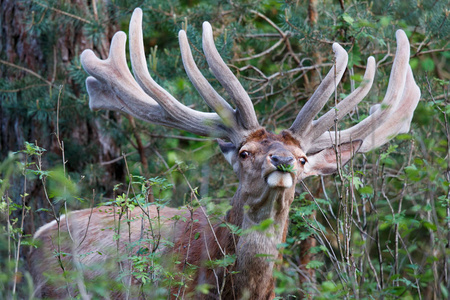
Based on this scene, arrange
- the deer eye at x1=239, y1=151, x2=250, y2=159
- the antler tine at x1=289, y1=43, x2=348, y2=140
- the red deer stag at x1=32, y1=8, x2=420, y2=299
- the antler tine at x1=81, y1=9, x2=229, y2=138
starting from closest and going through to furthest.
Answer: the red deer stag at x1=32, y1=8, x2=420, y2=299 → the deer eye at x1=239, y1=151, x2=250, y2=159 → the antler tine at x1=289, y1=43, x2=348, y2=140 → the antler tine at x1=81, y1=9, x2=229, y2=138

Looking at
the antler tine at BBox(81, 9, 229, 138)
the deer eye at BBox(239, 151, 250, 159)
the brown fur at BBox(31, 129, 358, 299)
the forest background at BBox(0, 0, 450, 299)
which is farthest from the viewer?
the forest background at BBox(0, 0, 450, 299)

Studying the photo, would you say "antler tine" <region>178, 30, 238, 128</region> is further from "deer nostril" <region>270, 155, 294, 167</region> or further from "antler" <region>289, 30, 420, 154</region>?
"deer nostril" <region>270, 155, 294, 167</region>

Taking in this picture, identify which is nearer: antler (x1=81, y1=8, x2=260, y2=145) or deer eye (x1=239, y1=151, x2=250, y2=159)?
deer eye (x1=239, y1=151, x2=250, y2=159)

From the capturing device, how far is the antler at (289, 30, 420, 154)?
4574 mm

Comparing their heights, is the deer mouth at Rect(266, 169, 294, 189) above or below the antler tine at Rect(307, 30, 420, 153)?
below

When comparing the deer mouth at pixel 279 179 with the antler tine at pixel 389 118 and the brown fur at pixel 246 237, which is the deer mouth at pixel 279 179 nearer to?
the brown fur at pixel 246 237

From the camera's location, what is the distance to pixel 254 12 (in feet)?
23.6

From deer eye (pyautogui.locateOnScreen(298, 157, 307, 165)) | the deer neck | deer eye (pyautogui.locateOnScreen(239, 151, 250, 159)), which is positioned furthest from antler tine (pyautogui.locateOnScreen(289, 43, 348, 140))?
the deer neck

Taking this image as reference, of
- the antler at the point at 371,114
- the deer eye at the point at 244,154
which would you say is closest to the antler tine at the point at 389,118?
the antler at the point at 371,114

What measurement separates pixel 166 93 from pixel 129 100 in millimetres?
444

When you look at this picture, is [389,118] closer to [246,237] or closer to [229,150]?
[229,150]

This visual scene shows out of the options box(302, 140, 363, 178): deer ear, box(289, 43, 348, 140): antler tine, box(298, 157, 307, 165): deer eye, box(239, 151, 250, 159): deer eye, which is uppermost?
box(289, 43, 348, 140): antler tine

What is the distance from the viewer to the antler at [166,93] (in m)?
4.62

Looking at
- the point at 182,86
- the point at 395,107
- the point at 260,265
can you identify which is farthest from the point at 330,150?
the point at 182,86
